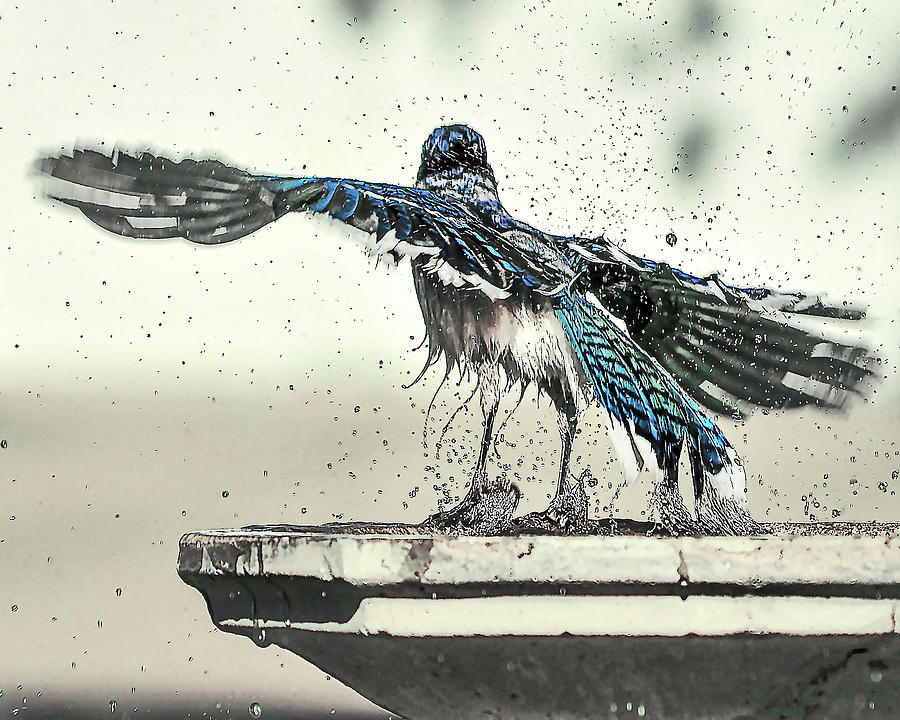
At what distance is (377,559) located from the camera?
1258mm

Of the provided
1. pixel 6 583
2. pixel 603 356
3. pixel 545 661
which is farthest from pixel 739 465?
pixel 6 583

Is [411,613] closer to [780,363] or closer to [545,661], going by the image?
[545,661]

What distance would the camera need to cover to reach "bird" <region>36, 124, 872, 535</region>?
6.03 ft

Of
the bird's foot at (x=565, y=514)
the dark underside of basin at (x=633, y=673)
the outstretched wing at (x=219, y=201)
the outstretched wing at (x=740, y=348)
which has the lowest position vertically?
the dark underside of basin at (x=633, y=673)

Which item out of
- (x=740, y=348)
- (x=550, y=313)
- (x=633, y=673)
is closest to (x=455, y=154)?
(x=550, y=313)

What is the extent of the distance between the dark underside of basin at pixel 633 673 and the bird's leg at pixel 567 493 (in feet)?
2.17

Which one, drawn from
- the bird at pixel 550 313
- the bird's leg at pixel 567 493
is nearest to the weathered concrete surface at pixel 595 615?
the bird at pixel 550 313

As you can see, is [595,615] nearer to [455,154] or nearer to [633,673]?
[633,673]

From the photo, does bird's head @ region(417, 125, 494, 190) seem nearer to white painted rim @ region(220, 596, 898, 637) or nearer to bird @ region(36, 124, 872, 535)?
bird @ region(36, 124, 872, 535)

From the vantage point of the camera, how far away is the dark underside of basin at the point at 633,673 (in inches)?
49.2

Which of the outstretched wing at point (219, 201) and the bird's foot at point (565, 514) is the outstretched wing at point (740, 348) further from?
the outstretched wing at point (219, 201)

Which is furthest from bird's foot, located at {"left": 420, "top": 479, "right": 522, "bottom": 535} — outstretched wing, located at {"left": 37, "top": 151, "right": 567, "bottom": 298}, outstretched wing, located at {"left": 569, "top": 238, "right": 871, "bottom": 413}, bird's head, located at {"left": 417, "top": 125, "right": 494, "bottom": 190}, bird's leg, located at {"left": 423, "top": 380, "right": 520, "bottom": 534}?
bird's head, located at {"left": 417, "top": 125, "right": 494, "bottom": 190}

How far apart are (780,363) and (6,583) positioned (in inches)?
196

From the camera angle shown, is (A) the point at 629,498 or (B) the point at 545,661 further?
(A) the point at 629,498
